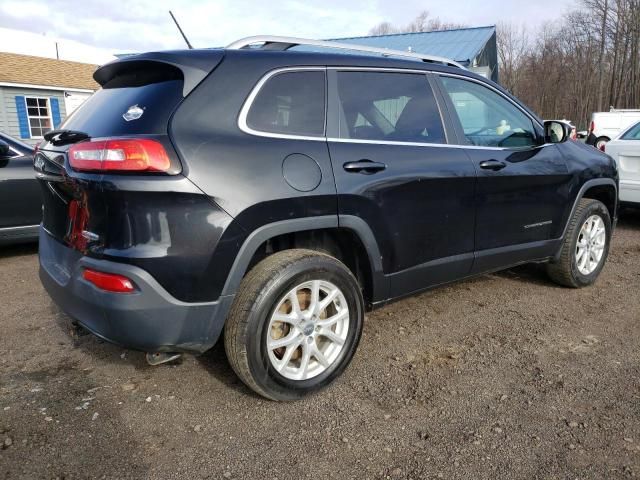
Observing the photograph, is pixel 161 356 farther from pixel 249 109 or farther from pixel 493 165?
pixel 493 165

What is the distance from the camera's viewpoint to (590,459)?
7.14 ft

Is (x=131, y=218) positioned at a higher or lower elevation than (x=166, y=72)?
lower

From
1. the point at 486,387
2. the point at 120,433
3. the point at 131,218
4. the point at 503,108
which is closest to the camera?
the point at 131,218

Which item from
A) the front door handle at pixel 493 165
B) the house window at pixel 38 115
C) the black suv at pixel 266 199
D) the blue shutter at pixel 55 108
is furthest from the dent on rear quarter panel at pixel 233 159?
the blue shutter at pixel 55 108

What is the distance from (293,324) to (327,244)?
1.82ft

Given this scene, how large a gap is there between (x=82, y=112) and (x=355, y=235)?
1.65m

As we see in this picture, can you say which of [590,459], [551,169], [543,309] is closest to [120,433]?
[590,459]

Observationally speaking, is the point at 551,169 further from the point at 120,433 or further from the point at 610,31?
the point at 610,31

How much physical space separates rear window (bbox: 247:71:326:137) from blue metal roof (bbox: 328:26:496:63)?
19069 millimetres

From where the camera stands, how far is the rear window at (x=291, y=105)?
249 cm

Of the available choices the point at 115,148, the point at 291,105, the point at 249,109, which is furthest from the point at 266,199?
the point at 115,148

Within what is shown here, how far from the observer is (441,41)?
22047mm

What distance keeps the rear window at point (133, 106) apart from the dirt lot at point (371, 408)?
1393mm

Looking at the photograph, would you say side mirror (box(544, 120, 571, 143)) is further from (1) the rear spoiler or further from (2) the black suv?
(1) the rear spoiler
